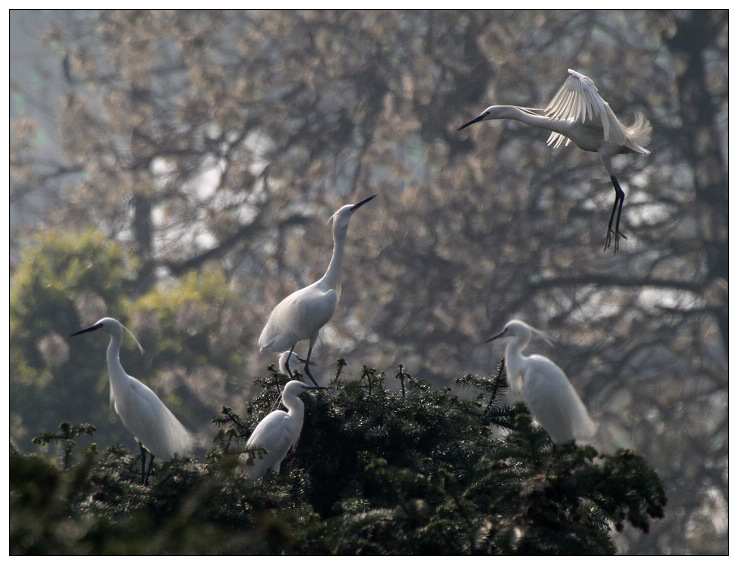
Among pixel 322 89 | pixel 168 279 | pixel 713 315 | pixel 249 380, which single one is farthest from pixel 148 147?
pixel 713 315

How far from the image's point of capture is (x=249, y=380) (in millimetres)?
10359

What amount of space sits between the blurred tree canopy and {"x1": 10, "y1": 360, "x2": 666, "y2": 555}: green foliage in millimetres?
5862

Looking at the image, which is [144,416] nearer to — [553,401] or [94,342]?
[553,401]

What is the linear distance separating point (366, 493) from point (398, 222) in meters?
8.00

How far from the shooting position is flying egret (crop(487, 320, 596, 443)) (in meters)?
3.95

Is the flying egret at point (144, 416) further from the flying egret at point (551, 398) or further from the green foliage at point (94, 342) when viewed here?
the green foliage at point (94, 342)

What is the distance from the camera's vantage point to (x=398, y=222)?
10.9 meters

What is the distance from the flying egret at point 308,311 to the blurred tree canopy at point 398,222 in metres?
4.08

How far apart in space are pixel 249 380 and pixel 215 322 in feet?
2.82

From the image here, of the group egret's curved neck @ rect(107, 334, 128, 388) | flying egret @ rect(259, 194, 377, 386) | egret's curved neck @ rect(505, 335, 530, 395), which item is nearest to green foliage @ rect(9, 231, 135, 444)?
flying egret @ rect(259, 194, 377, 386)

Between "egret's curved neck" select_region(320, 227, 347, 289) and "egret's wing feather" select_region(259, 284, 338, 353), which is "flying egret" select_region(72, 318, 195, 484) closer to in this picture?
"egret's wing feather" select_region(259, 284, 338, 353)

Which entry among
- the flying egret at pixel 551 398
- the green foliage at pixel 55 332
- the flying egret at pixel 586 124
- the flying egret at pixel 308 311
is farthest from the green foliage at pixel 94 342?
the flying egret at pixel 586 124

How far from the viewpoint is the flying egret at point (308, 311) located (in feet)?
15.8

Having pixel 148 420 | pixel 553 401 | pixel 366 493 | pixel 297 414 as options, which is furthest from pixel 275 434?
pixel 553 401
